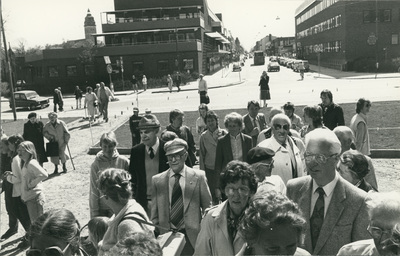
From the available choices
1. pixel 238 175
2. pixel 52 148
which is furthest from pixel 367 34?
pixel 238 175

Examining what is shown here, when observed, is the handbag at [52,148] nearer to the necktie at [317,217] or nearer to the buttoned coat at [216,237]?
the buttoned coat at [216,237]

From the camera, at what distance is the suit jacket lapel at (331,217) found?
333cm

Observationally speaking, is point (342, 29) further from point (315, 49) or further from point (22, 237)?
point (22, 237)

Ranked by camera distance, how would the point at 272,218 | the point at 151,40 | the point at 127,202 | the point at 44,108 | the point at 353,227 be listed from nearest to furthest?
the point at 272,218, the point at 353,227, the point at 127,202, the point at 44,108, the point at 151,40

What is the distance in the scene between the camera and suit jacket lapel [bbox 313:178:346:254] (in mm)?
3328

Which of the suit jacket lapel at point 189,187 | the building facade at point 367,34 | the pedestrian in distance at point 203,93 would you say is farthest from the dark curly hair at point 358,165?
the building facade at point 367,34

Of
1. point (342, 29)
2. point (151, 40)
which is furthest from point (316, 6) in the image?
point (151, 40)

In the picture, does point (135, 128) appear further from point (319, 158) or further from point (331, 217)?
point (331, 217)

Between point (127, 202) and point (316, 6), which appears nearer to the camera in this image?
point (127, 202)

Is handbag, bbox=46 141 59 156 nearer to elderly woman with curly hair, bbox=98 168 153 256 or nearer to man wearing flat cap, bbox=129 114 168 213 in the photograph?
man wearing flat cap, bbox=129 114 168 213

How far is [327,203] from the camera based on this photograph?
3.41m

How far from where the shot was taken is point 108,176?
13.3 ft

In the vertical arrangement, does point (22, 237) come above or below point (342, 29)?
below

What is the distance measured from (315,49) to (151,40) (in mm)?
38137
